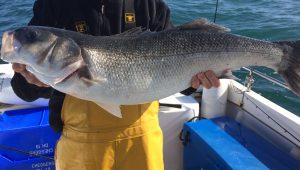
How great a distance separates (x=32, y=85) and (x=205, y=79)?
1.10 m

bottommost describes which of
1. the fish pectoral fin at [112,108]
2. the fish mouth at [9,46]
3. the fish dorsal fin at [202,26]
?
the fish pectoral fin at [112,108]

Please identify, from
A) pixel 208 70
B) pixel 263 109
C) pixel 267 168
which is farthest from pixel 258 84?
pixel 208 70

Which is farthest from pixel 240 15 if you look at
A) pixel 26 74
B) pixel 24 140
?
pixel 26 74

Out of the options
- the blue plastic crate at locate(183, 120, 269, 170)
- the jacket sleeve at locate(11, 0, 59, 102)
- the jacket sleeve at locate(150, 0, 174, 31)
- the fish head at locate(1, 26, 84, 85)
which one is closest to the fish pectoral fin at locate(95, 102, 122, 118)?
the fish head at locate(1, 26, 84, 85)

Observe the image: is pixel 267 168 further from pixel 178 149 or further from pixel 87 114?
pixel 87 114

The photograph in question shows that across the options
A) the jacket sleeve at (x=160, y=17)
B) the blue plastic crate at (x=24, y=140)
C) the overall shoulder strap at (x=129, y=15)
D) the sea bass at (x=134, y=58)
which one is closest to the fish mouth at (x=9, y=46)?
the sea bass at (x=134, y=58)

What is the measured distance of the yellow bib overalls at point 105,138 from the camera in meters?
2.61

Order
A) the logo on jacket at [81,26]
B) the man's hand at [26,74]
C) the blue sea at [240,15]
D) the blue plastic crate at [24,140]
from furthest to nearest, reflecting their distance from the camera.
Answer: the blue sea at [240,15]
the blue plastic crate at [24,140]
the logo on jacket at [81,26]
the man's hand at [26,74]

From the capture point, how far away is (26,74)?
2.41m

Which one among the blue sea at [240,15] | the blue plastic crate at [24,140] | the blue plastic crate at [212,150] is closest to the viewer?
the blue plastic crate at [212,150]

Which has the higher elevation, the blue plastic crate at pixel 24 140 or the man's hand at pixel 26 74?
the man's hand at pixel 26 74

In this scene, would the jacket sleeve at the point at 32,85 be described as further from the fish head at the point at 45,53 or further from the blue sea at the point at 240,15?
the blue sea at the point at 240,15

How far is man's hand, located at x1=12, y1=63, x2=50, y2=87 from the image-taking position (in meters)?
2.32

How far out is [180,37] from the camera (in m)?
2.53
